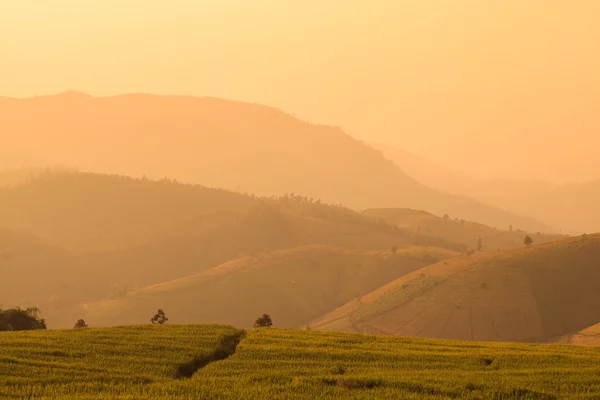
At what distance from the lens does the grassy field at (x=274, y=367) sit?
47.9 metres

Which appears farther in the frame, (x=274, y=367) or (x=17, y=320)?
(x=17, y=320)

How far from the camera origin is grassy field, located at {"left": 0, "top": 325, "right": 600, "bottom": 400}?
47.9 meters

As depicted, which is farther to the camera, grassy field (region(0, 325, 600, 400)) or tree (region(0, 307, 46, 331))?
tree (region(0, 307, 46, 331))

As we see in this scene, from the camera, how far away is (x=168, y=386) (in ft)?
160

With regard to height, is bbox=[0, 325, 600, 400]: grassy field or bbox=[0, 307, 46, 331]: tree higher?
bbox=[0, 307, 46, 331]: tree

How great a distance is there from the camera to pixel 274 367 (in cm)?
5719

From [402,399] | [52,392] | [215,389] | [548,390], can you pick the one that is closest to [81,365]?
[52,392]

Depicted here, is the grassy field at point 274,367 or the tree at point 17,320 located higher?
the tree at point 17,320

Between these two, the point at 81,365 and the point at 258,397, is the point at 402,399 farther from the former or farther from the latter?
the point at 81,365

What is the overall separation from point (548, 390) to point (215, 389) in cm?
2309

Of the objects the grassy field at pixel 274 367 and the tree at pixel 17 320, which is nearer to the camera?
the grassy field at pixel 274 367

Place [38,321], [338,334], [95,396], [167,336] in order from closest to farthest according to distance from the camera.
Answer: [95,396], [167,336], [338,334], [38,321]

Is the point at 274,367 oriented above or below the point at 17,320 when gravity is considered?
below

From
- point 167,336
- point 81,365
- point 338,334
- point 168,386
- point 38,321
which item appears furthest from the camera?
point 38,321
